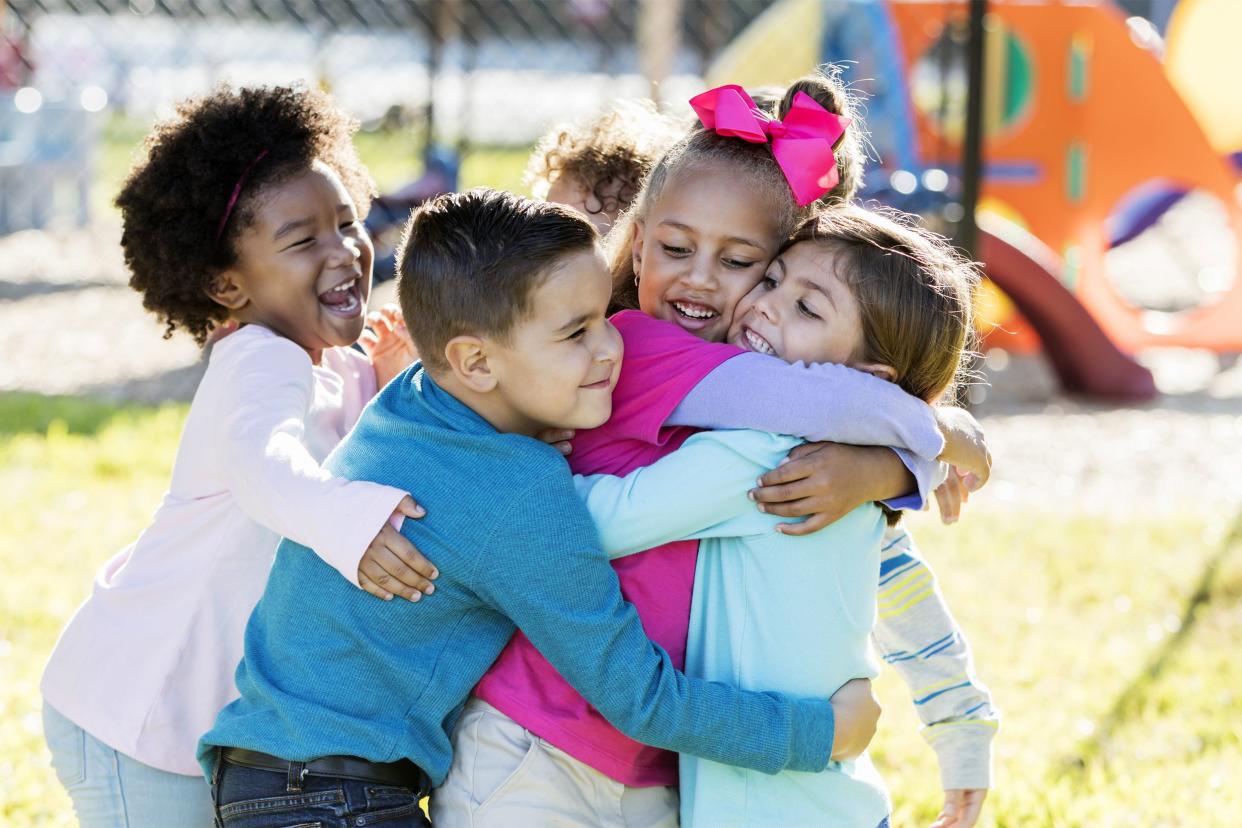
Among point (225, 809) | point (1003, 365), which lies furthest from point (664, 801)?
point (1003, 365)

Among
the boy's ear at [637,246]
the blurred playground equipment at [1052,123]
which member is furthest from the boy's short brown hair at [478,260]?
the blurred playground equipment at [1052,123]

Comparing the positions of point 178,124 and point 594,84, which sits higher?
point 178,124

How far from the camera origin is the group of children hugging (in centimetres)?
201

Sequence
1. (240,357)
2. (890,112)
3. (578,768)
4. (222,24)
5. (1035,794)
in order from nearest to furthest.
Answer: (578,768) < (240,357) < (1035,794) < (890,112) < (222,24)

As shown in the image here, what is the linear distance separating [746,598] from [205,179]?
1324 millimetres

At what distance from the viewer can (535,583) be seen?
1962 millimetres

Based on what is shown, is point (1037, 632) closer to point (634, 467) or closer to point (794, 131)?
point (794, 131)

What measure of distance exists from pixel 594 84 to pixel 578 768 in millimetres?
15482

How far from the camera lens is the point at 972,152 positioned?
6953mm

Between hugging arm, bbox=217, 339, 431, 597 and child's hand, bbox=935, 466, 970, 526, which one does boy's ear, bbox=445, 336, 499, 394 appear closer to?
hugging arm, bbox=217, 339, 431, 597

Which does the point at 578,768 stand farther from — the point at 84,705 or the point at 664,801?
the point at 84,705

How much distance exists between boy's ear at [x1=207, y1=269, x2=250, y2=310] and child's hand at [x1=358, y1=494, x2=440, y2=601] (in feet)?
2.98

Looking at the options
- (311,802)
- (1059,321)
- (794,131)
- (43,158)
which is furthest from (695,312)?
(43,158)

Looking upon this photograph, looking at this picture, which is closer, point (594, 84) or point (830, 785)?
point (830, 785)
